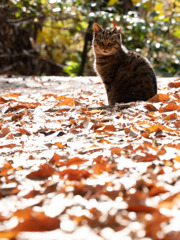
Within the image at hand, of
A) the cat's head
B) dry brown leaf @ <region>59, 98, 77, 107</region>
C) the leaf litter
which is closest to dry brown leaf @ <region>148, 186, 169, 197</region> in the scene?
the leaf litter

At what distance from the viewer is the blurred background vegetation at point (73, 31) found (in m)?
7.16

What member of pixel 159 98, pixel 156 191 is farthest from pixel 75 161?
pixel 159 98

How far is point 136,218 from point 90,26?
7.56 metres

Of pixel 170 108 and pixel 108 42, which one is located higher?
pixel 108 42

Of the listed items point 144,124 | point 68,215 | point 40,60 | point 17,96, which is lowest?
point 40,60

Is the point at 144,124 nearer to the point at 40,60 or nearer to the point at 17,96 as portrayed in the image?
the point at 17,96

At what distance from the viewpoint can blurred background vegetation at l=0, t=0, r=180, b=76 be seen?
282 inches

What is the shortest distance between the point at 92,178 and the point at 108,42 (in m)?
2.50

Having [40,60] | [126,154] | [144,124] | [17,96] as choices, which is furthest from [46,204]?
[40,60]

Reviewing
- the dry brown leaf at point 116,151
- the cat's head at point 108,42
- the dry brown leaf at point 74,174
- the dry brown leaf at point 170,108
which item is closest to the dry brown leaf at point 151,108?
the dry brown leaf at point 170,108

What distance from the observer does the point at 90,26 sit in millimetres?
8141

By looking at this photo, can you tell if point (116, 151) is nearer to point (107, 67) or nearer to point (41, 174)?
point (41, 174)

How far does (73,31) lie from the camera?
334 inches

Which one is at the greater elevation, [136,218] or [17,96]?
[136,218]
